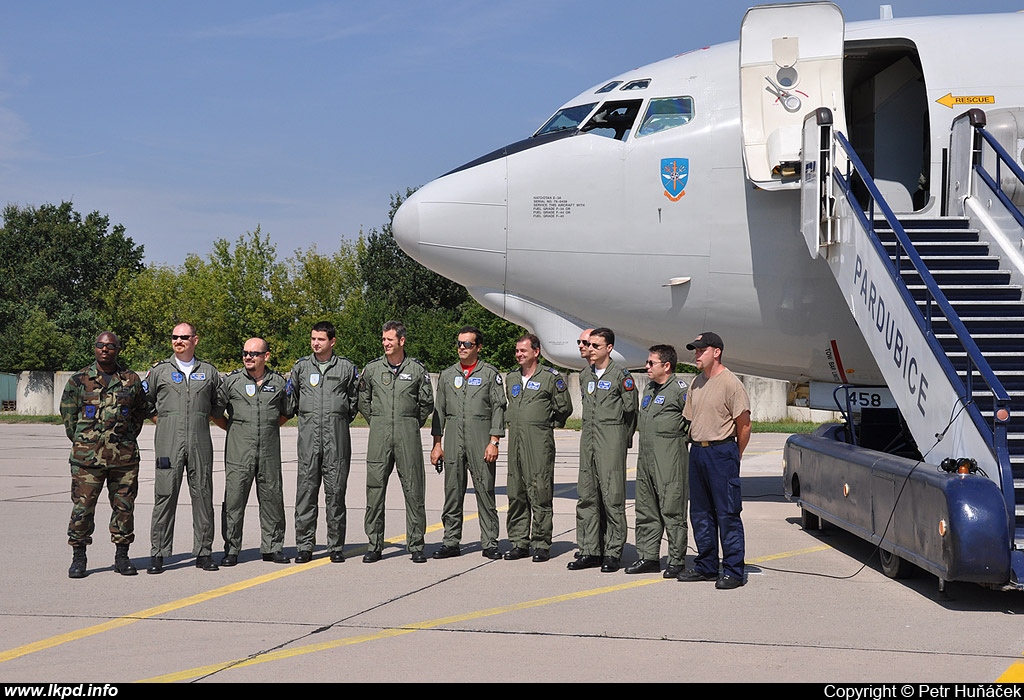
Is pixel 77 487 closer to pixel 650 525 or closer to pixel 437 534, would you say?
pixel 437 534

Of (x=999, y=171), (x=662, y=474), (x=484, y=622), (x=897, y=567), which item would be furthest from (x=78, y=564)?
(x=999, y=171)

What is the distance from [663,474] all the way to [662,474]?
11 mm

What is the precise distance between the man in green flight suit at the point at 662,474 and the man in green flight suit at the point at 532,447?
832 millimetres

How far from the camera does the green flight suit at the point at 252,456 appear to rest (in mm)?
8594

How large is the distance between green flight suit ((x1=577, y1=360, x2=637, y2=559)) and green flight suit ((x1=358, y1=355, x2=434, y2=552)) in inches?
55.8

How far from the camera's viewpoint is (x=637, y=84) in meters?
10.9

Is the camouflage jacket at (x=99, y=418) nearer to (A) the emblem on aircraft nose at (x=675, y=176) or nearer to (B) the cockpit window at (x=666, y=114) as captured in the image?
(A) the emblem on aircraft nose at (x=675, y=176)

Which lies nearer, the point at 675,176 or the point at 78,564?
the point at 78,564

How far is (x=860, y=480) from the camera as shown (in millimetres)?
8344

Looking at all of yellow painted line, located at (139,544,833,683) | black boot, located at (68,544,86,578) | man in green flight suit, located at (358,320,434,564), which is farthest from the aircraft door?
black boot, located at (68,544,86,578)

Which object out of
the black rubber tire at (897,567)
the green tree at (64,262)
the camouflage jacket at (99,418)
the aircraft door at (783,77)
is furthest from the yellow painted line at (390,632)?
the green tree at (64,262)

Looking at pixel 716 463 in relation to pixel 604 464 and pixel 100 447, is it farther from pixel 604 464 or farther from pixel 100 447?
pixel 100 447

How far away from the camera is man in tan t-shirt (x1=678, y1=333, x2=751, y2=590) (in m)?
7.64

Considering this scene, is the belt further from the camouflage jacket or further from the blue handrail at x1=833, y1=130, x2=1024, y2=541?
the camouflage jacket
